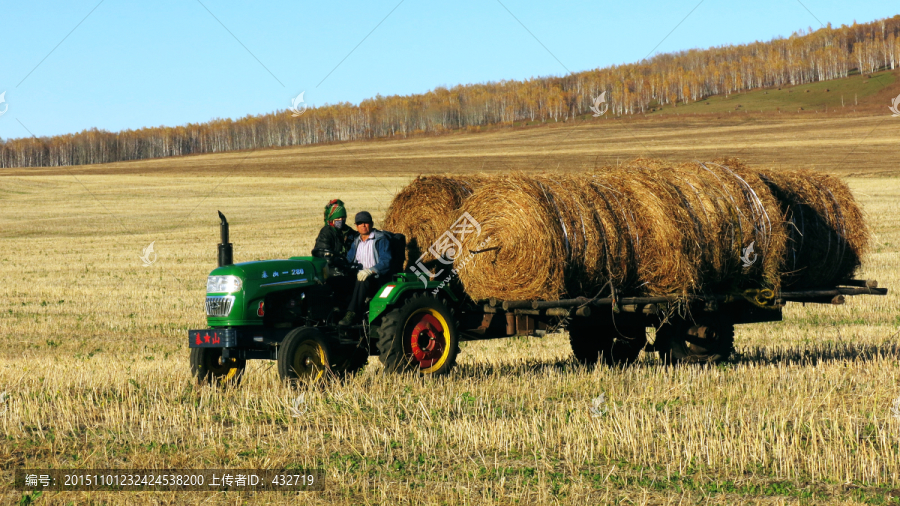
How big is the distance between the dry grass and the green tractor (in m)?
0.30

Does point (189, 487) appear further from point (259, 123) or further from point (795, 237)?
point (259, 123)

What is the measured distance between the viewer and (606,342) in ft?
36.2

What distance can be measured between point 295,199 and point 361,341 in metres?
41.8

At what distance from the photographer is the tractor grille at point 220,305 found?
27.0 feet

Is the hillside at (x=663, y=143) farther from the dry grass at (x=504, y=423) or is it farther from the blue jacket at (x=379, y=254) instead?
the blue jacket at (x=379, y=254)

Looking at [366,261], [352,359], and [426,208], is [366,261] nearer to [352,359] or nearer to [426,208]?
[352,359]

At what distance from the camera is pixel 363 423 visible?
22.7ft

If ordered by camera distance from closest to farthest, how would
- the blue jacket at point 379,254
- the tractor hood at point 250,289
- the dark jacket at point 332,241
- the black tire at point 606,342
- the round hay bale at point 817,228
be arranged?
the tractor hood at point 250,289
the blue jacket at point 379,254
the dark jacket at point 332,241
the round hay bale at point 817,228
the black tire at point 606,342

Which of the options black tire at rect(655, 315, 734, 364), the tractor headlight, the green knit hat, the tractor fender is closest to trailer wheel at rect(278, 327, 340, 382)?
the tractor fender

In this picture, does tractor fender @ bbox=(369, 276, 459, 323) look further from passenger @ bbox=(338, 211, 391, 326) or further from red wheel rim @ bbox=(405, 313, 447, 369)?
red wheel rim @ bbox=(405, 313, 447, 369)

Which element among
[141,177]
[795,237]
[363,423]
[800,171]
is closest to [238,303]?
[363,423]

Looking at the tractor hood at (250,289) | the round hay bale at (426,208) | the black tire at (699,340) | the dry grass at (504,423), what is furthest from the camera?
the black tire at (699,340)

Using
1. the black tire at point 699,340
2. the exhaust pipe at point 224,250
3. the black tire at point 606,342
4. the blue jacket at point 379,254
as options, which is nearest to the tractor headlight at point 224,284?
the exhaust pipe at point 224,250

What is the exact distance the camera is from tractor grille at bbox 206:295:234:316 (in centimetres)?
823
